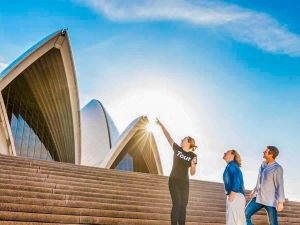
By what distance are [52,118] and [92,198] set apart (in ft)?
58.5

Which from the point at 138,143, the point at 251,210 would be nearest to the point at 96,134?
the point at 138,143

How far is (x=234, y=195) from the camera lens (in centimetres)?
424

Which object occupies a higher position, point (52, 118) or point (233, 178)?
point (52, 118)

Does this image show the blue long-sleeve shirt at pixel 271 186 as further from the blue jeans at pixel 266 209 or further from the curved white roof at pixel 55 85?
the curved white roof at pixel 55 85

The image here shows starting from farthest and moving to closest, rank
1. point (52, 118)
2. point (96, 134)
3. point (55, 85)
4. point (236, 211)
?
point (96, 134), point (52, 118), point (55, 85), point (236, 211)

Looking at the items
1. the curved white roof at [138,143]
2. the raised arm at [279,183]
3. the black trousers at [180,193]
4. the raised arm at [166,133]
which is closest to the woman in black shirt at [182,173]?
the black trousers at [180,193]

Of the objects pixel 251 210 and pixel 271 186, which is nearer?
pixel 271 186

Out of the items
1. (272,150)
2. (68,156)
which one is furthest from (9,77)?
(272,150)

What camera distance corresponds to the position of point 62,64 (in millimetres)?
20062

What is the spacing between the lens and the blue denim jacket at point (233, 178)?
4262mm

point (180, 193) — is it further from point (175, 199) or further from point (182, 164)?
point (182, 164)

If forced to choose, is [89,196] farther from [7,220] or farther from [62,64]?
[62,64]

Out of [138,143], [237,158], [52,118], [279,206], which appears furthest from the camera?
[138,143]

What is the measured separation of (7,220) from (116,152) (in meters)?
19.7
